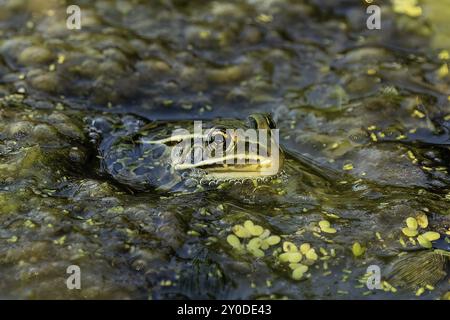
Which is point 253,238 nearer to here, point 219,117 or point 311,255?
point 311,255

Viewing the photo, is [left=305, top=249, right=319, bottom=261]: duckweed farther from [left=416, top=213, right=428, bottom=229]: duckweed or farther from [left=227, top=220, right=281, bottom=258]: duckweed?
[left=416, top=213, right=428, bottom=229]: duckweed

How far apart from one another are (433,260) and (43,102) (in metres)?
2.87

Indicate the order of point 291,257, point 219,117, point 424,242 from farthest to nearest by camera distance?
point 219,117 < point 424,242 < point 291,257

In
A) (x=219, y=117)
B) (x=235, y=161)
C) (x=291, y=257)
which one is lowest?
(x=291, y=257)

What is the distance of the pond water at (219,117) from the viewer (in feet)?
9.77

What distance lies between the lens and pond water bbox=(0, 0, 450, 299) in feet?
9.77

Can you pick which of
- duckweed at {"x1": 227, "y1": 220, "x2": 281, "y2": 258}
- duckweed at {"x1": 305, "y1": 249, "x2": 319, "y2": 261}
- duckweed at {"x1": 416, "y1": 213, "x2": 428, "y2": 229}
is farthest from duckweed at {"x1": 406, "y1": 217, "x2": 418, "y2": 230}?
duckweed at {"x1": 227, "y1": 220, "x2": 281, "y2": 258}

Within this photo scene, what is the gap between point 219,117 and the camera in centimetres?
435

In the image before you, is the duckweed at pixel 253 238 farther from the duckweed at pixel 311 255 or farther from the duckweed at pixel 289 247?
the duckweed at pixel 311 255

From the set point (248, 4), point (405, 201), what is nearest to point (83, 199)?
point (405, 201)

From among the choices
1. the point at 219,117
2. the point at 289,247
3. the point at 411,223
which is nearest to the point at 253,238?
the point at 289,247

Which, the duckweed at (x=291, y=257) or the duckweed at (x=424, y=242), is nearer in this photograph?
the duckweed at (x=291, y=257)

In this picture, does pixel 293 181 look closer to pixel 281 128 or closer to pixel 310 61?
pixel 281 128

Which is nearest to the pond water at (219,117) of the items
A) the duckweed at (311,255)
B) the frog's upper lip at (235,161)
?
the duckweed at (311,255)
